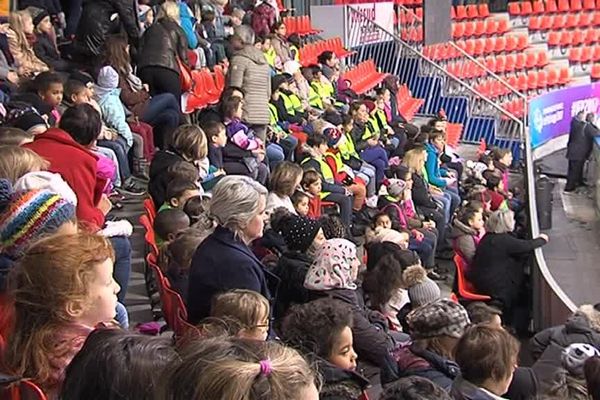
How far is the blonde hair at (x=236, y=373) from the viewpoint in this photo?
1.54m

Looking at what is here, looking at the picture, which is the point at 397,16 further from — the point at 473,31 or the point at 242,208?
the point at 242,208

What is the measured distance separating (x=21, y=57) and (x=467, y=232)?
12.9ft

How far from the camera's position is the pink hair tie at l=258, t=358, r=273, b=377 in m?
1.56

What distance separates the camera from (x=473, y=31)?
19.8 meters

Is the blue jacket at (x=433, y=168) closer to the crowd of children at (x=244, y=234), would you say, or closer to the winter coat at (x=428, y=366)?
the crowd of children at (x=244, y=234)

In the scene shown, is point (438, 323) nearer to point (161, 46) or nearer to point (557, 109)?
point (161, 46)

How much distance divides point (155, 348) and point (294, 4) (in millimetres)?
15214

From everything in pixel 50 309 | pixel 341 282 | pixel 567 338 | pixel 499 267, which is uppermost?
pixel 50 309

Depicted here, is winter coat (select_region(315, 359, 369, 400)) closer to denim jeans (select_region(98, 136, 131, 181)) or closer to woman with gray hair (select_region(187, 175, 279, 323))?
woman with gray hair (select_region(187, 175, 279, 323))

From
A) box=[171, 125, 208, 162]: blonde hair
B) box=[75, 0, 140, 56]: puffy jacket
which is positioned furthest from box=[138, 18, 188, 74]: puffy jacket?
box=[171, 125, 208, 162]: blonde hair

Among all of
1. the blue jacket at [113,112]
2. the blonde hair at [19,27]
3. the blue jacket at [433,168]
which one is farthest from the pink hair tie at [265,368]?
the blue jacket at [433,168]

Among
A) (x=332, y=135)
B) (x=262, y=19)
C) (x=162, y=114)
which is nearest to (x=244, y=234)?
(x=162, y=114)

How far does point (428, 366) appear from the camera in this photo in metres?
3.74

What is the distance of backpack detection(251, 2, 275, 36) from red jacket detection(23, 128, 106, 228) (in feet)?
26.8
